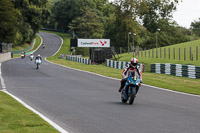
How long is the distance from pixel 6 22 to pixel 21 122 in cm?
5469

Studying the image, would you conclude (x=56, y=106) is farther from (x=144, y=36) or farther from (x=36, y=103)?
(x=144, y=36)

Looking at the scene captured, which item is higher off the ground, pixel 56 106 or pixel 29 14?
pixel 29 14

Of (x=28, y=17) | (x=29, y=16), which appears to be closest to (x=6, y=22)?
(x=29, y=16)

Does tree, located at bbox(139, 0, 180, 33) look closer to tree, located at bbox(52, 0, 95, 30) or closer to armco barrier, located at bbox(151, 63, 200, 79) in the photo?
tree, located at bbox(52, 0, 95, 30)

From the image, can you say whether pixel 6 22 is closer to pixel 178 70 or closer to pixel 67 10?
pixel 178 70

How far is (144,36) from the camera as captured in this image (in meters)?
104

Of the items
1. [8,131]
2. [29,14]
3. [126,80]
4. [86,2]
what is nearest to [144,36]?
[29,14]

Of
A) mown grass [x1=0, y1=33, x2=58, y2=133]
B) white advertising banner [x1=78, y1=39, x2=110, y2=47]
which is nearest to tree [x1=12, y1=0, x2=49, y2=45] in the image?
white advertising banner [x1=78, y1=39, x2=110, y2=47]

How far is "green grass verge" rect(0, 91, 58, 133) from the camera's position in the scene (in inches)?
307

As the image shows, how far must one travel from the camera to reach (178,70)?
104ft

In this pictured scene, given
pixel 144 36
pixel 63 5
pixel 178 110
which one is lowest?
pixel 178 110

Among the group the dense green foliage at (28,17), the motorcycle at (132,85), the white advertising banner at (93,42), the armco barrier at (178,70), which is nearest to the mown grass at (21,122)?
the motorcycle at (132,85)

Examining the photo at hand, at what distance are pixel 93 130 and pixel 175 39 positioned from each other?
102 meters

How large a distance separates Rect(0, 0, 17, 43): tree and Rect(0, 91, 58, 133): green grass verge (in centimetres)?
5204
